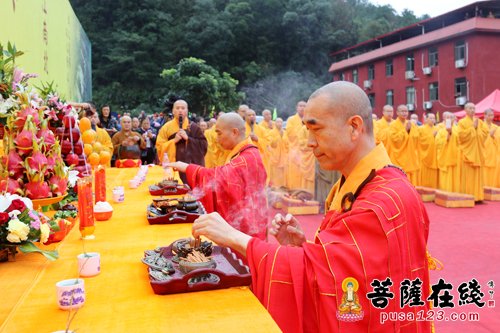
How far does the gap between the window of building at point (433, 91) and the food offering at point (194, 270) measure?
937 inches

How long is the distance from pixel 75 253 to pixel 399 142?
8.74 meters

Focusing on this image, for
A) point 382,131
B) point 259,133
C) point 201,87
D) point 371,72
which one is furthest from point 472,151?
point 371,72

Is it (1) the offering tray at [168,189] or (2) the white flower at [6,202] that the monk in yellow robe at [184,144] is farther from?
(2) the white flower at [6,202]

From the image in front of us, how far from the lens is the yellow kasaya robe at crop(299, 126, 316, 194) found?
8930 mm

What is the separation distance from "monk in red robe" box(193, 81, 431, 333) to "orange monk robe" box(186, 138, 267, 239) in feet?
5.97

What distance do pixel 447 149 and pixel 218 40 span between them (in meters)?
21.5

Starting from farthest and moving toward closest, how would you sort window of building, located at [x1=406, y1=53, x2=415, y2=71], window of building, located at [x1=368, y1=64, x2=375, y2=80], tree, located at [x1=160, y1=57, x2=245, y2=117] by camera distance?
window of building, located at [x1=368, y1=64, x2=375, y2=80]
window of building, located at [x1=406, y1=53, x2=415, y2=71]
tree, located at [x1=160, y1=57, x2=245, y2=117]

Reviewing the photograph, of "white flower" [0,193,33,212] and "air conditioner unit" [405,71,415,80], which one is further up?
"air conditioner unit" [405,71,415,80]

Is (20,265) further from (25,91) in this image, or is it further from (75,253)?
(25,91)

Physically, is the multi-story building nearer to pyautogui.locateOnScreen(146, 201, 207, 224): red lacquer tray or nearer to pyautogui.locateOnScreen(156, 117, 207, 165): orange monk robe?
pyautogui.locateOnScreen(156, 117, 207, 165): orange monk robe

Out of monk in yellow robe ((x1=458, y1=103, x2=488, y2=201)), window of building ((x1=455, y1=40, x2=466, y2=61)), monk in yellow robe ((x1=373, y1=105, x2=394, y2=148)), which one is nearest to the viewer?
monk in yellow robe ((x1=458, y1=103, x2=488, y2=201))

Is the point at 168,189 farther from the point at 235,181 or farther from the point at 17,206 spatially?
the point at 17,206

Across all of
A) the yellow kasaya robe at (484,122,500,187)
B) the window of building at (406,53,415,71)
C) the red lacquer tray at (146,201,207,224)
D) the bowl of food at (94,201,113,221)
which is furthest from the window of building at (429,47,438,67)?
the bowl of food at (94,201,113,221)

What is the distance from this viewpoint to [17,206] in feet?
6.42
